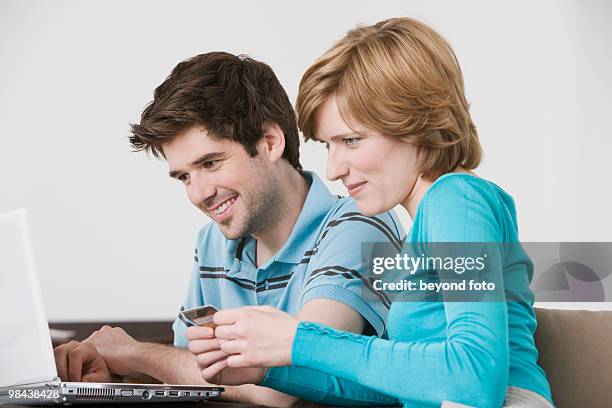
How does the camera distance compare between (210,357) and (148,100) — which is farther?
(148,100)

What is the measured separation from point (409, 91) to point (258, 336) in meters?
0.47

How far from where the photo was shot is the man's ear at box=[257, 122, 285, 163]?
229 centimetres

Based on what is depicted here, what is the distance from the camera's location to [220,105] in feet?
7.32

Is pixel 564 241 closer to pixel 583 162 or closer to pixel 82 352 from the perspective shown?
pixel 583 162

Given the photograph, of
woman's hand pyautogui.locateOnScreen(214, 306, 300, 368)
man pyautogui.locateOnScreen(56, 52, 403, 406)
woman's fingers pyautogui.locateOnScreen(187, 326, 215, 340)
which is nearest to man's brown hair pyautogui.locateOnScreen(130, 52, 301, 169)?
man pyautogui.locateOnScreen(56, 52, 403, 406)

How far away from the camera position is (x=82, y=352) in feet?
6.16

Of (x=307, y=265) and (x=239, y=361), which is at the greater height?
(x=307, y=265)

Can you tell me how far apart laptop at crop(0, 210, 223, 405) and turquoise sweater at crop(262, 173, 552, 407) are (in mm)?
457

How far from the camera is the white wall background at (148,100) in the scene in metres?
4.22

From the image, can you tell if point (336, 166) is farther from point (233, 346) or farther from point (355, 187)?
point (233, 346)

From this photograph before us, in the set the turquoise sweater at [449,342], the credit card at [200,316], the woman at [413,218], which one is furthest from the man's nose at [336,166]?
the credit card at [200,316]

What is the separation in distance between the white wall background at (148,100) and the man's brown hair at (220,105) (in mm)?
1823

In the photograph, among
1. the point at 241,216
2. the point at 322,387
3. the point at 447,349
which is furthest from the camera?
the point at 241,216

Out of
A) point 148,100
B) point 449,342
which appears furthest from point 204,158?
point 148,100
